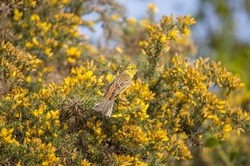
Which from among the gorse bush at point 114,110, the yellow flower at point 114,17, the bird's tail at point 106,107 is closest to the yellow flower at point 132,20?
the yellow flower at point 114,17

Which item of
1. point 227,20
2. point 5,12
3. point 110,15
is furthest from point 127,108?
point 227,20

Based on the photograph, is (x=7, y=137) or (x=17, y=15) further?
(x=17, y=15)

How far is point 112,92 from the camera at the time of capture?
476cm

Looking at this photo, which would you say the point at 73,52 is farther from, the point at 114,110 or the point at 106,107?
the point at 106,107

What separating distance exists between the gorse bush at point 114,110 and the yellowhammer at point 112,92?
80mm

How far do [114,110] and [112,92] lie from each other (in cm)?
16

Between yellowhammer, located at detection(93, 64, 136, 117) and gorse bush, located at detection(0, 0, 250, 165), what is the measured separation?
0.08m

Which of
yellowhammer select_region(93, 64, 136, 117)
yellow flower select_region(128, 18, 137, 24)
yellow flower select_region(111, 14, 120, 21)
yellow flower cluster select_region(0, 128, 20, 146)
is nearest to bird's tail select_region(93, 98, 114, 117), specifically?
yellowhammer select_region(93, 64, 136, 117)

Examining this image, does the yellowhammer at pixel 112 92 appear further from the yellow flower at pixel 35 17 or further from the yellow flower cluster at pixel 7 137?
the yellow flower at pixel 35 17

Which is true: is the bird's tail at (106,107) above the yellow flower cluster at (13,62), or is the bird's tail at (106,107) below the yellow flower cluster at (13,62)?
below

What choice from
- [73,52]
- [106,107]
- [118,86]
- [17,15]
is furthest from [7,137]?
[73,52]

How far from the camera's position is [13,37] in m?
6.00

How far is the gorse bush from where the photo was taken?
15.7ft

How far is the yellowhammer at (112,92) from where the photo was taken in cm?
466
